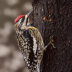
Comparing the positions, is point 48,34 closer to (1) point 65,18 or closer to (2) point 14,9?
(1) point 65,18

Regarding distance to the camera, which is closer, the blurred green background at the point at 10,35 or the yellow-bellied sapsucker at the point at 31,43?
the yellow-bellied sapsucker at the point at 31,43

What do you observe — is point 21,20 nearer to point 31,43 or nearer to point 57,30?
point 31,43

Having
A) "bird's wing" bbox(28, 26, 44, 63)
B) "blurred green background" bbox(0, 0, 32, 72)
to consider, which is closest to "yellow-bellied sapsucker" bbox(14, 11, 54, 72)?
"bird's wing" bbox(28, 26, 44, 63)

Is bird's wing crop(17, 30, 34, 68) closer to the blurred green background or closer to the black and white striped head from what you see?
the black and white striped head

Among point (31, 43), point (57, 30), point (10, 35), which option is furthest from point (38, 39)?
point (10, 35)

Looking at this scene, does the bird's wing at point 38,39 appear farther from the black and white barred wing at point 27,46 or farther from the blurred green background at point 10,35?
the blurred green background at point 10,35

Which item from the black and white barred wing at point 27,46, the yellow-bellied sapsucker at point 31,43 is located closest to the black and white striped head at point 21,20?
the yellow-bellied sapsucker at point 31,43
